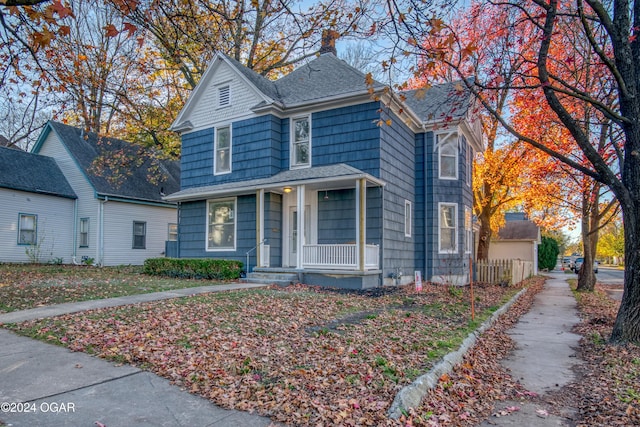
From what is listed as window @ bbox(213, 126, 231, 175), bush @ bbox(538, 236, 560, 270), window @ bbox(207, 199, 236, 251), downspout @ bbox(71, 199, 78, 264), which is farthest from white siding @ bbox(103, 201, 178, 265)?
bush @ bbox(538, 236, 560, 270)

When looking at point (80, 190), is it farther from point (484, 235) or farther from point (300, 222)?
point (484, 235)

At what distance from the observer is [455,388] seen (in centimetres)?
486

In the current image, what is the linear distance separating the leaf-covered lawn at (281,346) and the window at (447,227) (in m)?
6.99

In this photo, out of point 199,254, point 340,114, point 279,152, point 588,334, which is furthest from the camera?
point 199,254

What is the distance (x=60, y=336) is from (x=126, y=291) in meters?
4.40

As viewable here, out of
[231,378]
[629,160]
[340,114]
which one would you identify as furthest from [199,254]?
[629,160]

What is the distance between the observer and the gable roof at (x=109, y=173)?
66.6 feet

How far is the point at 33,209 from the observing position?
1917 centimetres

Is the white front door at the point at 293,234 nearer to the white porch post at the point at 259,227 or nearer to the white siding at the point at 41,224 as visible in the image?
the white porch post at the point at 259,227

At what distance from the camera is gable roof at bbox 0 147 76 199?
1859 centimetres

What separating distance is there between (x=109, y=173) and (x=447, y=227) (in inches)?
625

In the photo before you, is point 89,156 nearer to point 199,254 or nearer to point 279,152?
point 199,254

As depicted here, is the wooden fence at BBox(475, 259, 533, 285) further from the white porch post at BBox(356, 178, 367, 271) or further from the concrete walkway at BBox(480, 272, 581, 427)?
the white porch post at BBox(356, 178, 367, 271)

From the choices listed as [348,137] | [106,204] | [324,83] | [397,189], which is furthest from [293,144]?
[106,204]
